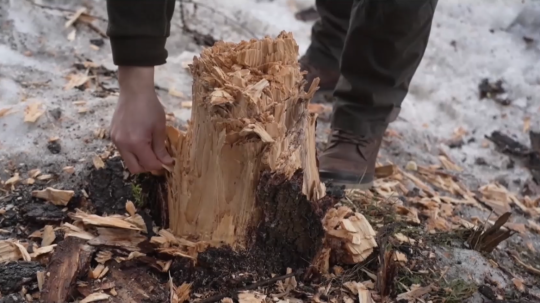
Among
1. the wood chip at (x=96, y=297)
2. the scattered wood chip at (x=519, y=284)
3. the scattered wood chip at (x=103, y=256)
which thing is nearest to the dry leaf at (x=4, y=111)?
the scattered wood chip at (x=103, y=256)

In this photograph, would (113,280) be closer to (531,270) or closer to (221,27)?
(531,270)

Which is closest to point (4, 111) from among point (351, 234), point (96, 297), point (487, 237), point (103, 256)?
point (103, 256)

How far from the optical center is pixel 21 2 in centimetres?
404

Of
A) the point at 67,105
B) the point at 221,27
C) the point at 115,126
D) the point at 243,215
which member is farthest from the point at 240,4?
the point at 243,215

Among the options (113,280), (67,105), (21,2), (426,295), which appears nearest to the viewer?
(113,280)

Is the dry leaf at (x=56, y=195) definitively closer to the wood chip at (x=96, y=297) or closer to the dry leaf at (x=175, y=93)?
the wood chip at (x=96, y=297)

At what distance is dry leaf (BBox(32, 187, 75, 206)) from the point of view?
7.06 feet

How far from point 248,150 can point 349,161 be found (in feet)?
3.66

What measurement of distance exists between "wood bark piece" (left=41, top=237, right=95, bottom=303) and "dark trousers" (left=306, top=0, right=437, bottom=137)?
151 cm

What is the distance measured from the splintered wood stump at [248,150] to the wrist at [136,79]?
1.01 ft

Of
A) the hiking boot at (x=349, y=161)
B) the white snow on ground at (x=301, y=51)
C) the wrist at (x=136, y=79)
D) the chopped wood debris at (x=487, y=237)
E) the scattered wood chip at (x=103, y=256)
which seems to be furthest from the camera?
the white snow on ground at (x=301, y=51)

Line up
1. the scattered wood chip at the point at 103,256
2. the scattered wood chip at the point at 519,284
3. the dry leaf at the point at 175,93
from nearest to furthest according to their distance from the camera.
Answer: the scattered wood chip at the point at 103,256 → the scattered wood chip at the point at 519,284 → the dry leaf at the point at 175,93

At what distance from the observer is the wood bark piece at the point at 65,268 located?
172 cm

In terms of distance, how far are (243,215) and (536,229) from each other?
205 cm
